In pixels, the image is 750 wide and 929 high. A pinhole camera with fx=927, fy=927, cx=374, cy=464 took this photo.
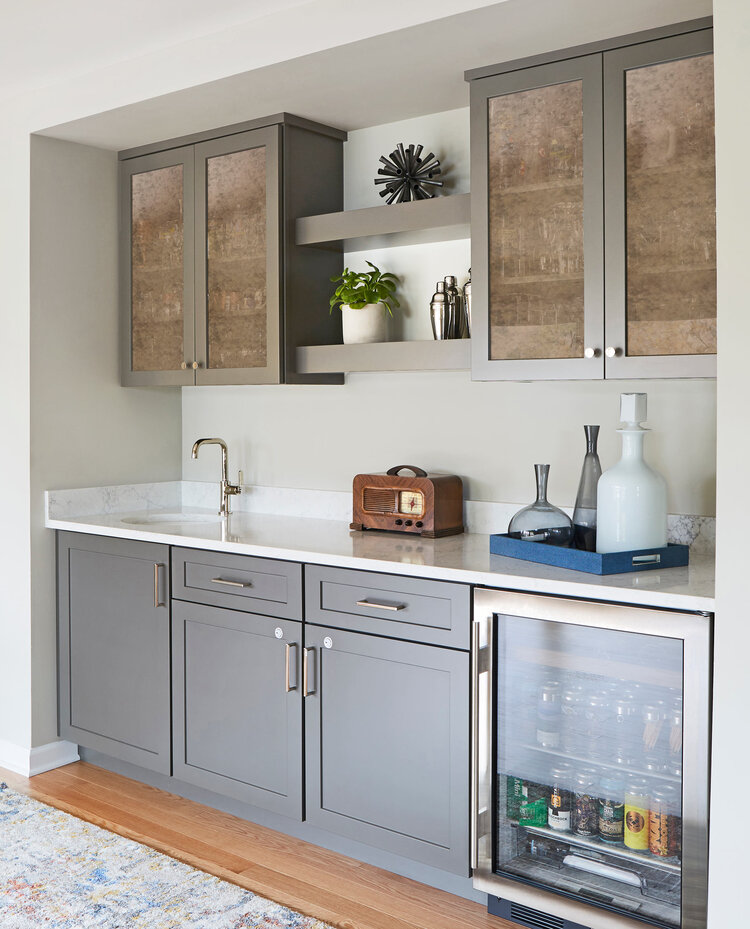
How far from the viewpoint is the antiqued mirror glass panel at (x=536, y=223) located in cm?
251

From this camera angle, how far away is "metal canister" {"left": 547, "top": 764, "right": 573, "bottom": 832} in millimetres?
2271

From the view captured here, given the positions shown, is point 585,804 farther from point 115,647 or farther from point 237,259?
point 237,259

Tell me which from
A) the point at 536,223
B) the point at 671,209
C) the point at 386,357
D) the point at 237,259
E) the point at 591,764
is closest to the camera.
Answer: the point at 591,764

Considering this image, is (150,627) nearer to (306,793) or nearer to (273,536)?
(273,536)

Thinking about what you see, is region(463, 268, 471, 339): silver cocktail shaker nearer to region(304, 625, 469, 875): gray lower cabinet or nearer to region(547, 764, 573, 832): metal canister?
region(304, 625, 469, 875): gray lower cabinet

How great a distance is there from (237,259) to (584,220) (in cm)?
133

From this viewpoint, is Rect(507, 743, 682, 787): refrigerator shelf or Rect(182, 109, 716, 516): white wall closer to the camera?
Rect(507, 743, 682, 787): refrigerator shelf

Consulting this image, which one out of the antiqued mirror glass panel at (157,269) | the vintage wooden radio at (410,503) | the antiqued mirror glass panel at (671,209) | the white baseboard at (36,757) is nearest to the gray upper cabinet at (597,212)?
the antiqued mirror glass panel at (671,209)

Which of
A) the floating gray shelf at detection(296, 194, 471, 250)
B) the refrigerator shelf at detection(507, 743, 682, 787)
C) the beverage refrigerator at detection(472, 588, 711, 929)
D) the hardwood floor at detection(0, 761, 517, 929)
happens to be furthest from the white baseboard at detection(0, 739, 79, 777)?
the floating gray shelf at detection(296, 194, 471, 250)

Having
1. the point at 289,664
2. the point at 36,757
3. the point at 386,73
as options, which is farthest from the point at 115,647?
the point at 386,73

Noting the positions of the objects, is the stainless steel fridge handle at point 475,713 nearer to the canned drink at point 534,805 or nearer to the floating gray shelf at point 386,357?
the canned drink at point 534,805

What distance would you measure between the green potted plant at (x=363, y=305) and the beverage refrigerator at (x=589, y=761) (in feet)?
3.80

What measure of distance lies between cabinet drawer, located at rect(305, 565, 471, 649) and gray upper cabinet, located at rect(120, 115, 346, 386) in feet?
2.81

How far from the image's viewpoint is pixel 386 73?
2744 millimetres
